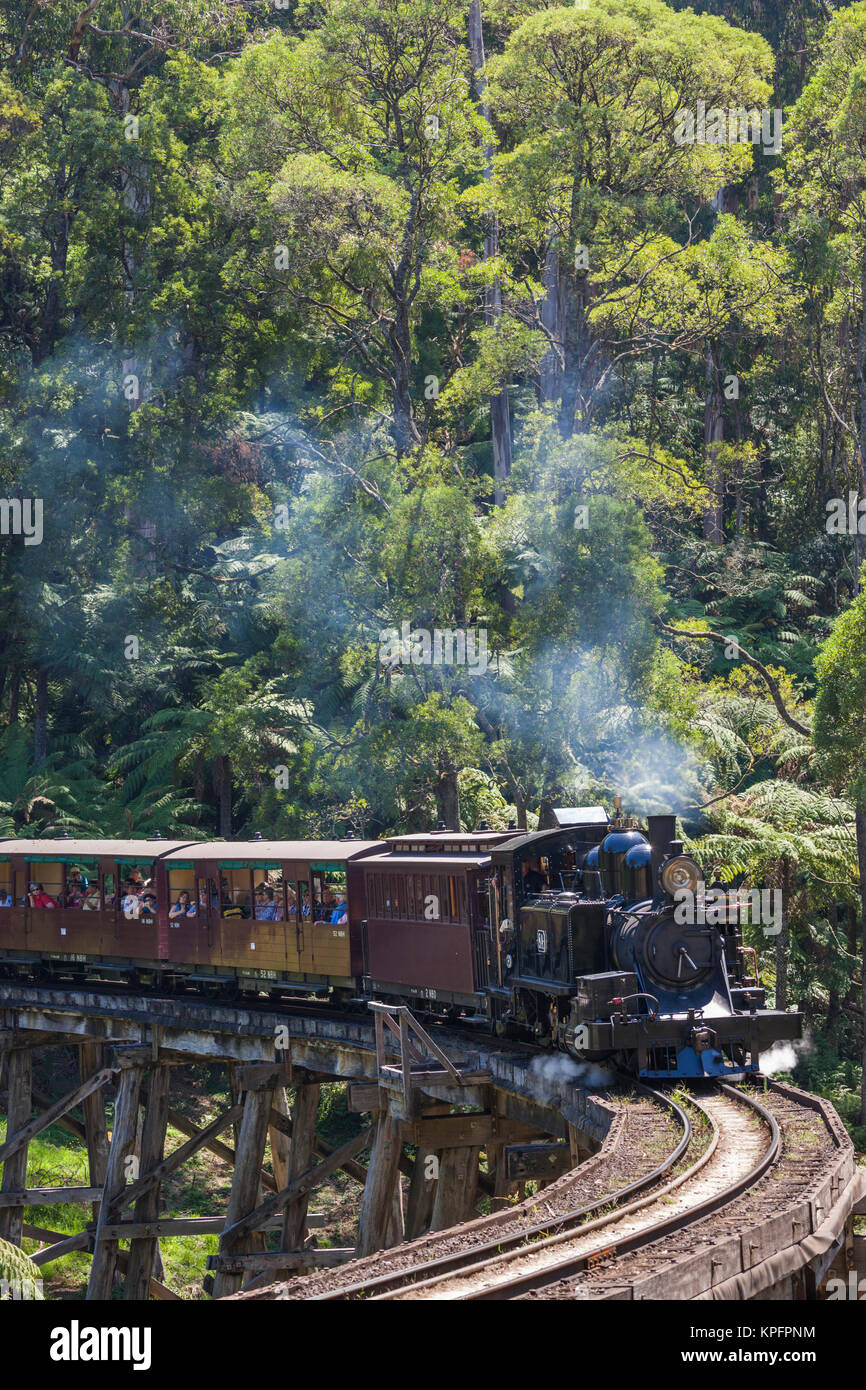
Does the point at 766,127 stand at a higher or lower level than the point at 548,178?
higher

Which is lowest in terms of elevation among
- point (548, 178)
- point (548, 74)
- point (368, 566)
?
point (368, 566)

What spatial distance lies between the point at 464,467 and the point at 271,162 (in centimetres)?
868

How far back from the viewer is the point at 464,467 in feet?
123

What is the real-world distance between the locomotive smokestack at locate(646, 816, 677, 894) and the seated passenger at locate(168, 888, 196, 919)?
10.2m

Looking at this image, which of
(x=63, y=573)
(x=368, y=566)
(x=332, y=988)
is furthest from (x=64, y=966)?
(x=63, y=573)

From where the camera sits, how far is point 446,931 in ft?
61.1

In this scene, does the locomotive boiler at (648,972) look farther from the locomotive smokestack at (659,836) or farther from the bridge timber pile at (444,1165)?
the bridge timber pile at (444,1165)

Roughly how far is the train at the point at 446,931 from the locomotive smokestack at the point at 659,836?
0.02 m

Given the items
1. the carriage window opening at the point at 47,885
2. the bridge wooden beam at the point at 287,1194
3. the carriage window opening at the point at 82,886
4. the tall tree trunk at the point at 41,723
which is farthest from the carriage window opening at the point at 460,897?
the tall tree trunk at the point at 41,723

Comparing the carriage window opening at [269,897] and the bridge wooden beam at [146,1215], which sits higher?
the carriage window opening at [269,897]

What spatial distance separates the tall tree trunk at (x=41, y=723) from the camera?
39.9 m

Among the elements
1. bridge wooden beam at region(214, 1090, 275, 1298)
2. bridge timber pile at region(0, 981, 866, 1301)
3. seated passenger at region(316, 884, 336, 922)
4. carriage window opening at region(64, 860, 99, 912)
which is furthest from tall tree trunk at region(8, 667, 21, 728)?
bridge wooden beam at region(214, 1090, 275, 1298)

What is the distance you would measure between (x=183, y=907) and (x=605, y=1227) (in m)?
14.9

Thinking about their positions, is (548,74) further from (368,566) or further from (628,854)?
(628,854)
